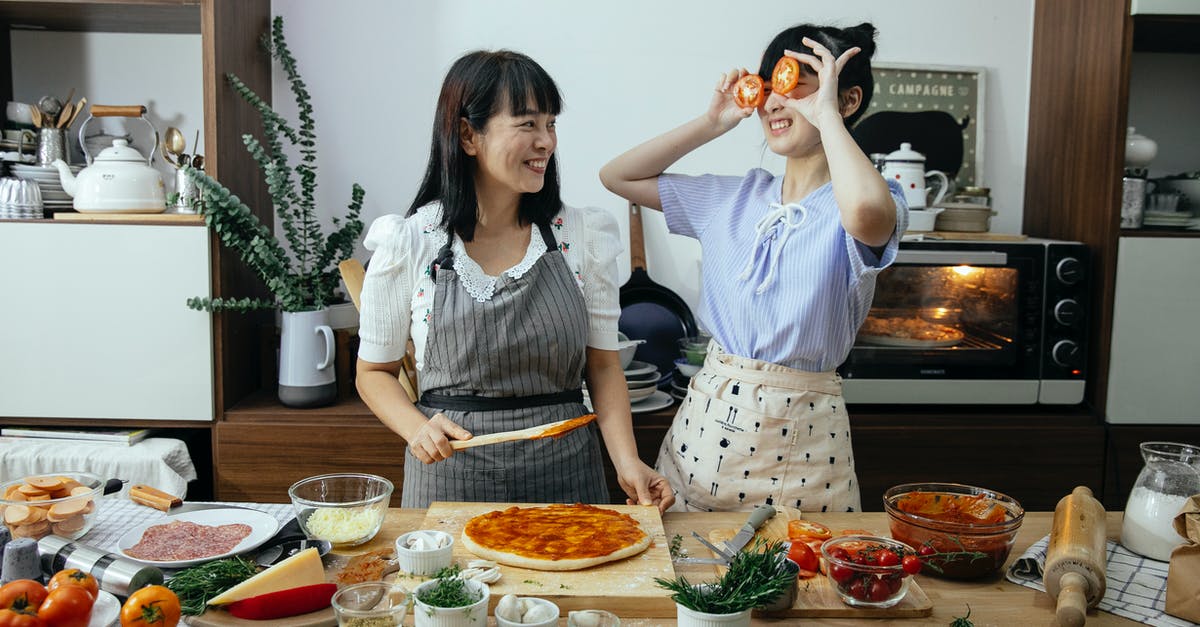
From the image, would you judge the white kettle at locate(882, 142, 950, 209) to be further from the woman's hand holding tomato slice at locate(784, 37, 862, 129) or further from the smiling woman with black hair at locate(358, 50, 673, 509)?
the smiling woman with black hair at locate(358, 50, 673, 509)

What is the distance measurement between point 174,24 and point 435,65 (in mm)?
783

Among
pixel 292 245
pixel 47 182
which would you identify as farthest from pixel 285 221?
pixel 47 182

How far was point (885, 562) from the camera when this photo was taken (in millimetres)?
1269

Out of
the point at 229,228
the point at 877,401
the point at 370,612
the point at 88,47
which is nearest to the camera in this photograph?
the point at 370,612

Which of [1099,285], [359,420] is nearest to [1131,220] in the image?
[1099,285]

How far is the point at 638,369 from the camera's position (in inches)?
108

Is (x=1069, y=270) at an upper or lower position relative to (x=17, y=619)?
upper

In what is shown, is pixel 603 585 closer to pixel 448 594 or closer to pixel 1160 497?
pixel 448 594

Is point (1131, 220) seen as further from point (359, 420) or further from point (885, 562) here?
point (359, 420)

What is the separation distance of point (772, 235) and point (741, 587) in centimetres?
89

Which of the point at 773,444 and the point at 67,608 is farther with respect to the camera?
the point at 773,444

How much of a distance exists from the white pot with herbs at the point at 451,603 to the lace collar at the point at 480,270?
738 millimetres

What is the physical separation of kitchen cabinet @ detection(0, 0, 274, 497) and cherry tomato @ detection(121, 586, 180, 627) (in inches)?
63.0

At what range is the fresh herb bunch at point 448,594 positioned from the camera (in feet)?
3.67
